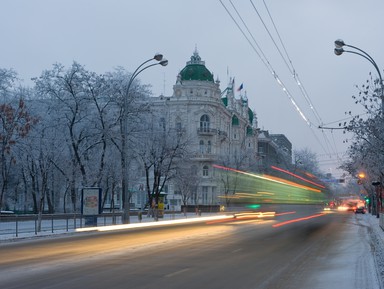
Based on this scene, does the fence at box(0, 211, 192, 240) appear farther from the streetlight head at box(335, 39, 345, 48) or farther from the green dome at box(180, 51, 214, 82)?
the green dome at box(180, 51, 214, 82)

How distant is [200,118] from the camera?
100062 mm

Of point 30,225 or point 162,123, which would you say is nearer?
point 30,225

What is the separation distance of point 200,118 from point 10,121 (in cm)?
6697

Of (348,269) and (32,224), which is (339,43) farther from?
(32,224)

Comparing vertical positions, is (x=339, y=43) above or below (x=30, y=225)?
above

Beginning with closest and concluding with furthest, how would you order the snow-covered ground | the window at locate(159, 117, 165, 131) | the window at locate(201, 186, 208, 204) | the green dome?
1. the snow-covered ground
2. the window at locate(159, 117, 165, 131)
3. the window at locate(201, 186, 208, 204)
4. the green dome

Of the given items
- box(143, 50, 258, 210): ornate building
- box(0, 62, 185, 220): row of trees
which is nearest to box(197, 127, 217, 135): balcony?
box(143, 50, 258, 210): ornate building

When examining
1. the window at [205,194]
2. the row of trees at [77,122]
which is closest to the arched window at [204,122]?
the window at [205,194]

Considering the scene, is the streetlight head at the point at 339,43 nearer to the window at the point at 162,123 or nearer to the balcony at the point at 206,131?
the window at the point at 162,123

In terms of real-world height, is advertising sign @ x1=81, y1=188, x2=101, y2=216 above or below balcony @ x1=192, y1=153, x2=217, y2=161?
below

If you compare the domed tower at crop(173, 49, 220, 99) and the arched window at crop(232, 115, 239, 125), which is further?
the arched window at crop(232, 115, 239, 125)

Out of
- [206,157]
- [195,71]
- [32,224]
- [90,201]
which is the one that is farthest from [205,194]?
[32,224]

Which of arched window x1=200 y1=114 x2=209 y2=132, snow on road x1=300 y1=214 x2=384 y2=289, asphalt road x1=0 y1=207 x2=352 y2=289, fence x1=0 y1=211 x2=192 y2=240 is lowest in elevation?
snow on road x1=300 y1=214 x2=384 y2=289

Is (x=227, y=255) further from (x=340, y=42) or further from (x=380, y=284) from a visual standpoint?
(x=340, y=42)
